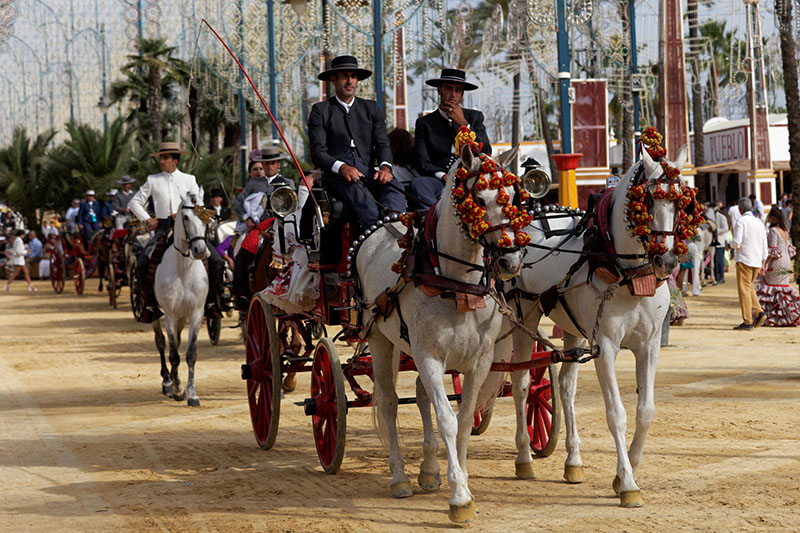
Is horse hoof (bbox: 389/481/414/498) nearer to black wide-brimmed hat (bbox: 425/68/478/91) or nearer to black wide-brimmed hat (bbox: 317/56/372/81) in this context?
black wide-brimmed hat (bbox: 425/68/478/91)

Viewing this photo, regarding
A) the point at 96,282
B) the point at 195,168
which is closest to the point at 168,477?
the point at 195,168

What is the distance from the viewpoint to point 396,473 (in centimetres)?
749

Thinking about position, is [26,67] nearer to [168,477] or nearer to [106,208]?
[106,208]

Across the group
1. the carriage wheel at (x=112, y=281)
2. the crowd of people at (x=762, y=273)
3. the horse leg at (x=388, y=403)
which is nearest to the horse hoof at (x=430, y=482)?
the horse leg at (x=388, y=403)

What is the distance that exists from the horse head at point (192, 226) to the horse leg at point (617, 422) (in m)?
5.88

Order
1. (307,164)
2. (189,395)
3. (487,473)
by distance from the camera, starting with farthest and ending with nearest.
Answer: (307,164) → (189,395) → (487,473)

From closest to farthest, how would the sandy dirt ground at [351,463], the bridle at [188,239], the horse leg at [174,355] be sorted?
1. the sandy dirt ground at [351,463]
2. the bridle at [188,239]
3. the horse leg at [174,355]

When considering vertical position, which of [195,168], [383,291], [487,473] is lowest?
[487,473]

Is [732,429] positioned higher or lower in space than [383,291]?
lower

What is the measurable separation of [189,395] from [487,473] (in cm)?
487

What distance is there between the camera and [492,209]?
6344 mm

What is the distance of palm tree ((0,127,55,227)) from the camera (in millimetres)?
42438

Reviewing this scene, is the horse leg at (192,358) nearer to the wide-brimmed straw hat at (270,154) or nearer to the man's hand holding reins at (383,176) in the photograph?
the wide-brimmed straw hat at (270,154)

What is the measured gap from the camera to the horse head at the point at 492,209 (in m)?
6.23
